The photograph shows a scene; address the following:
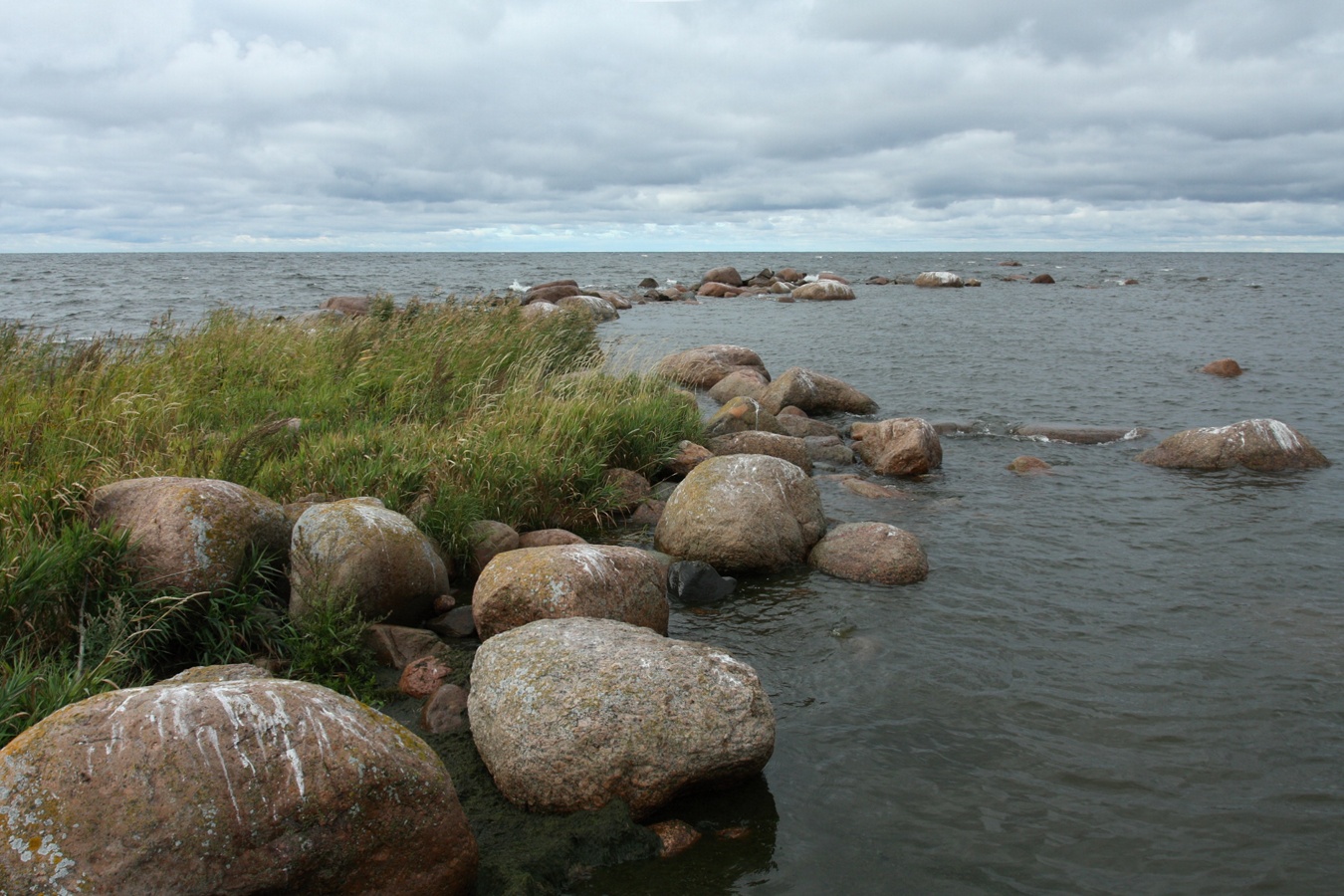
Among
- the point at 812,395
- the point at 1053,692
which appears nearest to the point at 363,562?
the point at 1053,692

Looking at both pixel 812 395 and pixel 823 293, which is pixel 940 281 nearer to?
pixel 823 293

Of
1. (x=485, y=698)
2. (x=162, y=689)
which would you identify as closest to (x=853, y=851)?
(x=485, y=698)

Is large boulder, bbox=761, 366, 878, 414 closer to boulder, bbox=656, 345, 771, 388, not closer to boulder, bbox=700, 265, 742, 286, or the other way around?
boulder, bbox=656, 345, 771, 388

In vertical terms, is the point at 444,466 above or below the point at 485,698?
above

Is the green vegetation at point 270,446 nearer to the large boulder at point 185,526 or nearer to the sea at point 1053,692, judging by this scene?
the large boulder at point 185,526

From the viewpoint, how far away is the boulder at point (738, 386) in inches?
727

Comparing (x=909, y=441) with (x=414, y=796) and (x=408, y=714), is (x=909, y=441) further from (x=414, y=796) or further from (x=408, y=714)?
(x=414, y=796)

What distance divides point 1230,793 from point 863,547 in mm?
3975

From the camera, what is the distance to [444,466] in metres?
8.92

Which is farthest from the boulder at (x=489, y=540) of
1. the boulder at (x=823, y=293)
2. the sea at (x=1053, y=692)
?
the boulder at (x=823, y=293)

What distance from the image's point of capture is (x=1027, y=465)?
13.2 meters

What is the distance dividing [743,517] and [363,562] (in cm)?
375

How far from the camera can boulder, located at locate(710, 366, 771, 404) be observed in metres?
18.5

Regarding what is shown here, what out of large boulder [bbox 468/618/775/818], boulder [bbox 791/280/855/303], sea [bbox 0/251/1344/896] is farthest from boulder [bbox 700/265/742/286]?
large boulder [bbox 468/618/775/818]
